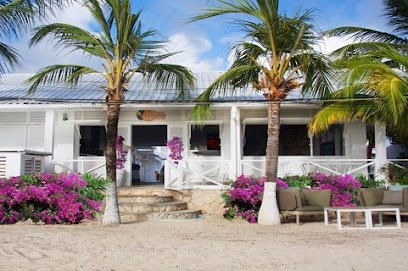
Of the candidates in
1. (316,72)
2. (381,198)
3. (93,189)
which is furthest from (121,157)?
(381,198)

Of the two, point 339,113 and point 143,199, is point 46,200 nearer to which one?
point 143,199

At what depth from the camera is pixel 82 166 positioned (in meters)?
15.6

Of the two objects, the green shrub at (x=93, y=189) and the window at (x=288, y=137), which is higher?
the window at (x=288, y=137)

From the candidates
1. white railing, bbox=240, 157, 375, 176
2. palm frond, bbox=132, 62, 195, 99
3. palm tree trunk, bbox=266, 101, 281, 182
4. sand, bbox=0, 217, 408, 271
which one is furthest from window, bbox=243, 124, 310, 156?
sand, bbox=0, 217, 408, 271

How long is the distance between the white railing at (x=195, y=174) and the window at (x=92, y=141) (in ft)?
13.5

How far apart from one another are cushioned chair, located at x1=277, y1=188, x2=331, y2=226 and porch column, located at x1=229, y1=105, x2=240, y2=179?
2848mm

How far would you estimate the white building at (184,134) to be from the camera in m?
14.6

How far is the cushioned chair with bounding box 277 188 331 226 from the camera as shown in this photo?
11445mm

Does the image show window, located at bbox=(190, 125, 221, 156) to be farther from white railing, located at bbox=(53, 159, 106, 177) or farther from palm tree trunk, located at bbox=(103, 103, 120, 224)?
palm tree trunk, located at bbox=(103, 103, 120, 224)

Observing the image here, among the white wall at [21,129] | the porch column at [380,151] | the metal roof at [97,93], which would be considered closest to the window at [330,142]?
the porch column at [380,151]

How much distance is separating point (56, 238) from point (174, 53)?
17.6ft

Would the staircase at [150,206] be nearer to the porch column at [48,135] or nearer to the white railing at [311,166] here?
the white railing at [311,166]

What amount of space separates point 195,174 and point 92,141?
19.3 feet

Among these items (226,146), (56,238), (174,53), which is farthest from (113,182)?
(226,146)
